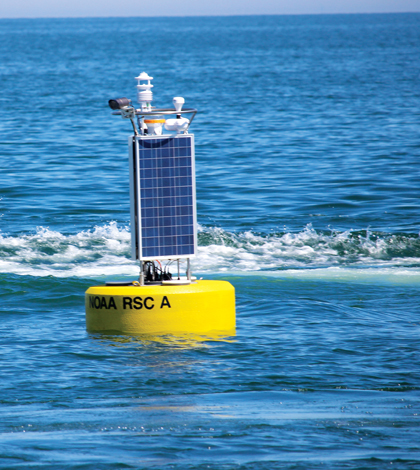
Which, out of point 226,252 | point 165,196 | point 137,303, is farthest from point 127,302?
point 226,252

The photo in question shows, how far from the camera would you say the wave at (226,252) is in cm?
1382

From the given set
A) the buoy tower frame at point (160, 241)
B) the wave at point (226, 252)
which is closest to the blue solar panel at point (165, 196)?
the buoy tower frame at point (160, 241)

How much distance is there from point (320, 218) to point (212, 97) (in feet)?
101

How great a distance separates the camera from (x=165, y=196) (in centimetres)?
936

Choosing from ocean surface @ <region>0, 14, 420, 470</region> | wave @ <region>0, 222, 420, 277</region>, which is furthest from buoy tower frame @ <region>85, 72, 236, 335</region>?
wave @ <region>0, 222, 420, 277</region>

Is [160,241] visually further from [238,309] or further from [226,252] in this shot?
[226,252]

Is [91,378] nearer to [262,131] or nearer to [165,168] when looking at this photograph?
[165,168]

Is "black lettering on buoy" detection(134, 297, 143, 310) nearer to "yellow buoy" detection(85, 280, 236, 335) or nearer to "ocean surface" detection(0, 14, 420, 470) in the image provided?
"yellow buoy" detection(85, 280, 236, 335)

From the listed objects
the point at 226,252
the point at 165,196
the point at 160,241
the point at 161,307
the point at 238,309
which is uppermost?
the point at 165,196

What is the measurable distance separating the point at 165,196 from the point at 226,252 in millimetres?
5859

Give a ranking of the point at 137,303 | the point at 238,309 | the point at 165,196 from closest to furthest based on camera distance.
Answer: the point at 137,303
the point at 165,196
the point at 238,309

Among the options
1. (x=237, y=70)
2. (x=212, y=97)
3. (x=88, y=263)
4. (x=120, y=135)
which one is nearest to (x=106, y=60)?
(x=237, y=70)

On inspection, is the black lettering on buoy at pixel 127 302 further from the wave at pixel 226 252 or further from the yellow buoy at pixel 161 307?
the wave at pixel 226 252

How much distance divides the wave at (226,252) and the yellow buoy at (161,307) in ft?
13.0
